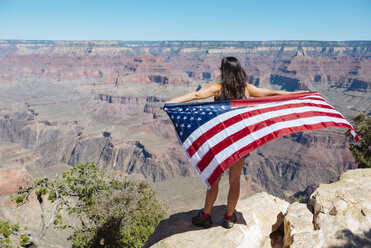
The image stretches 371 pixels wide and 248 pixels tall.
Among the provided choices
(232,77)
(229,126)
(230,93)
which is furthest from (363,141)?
(232,77)

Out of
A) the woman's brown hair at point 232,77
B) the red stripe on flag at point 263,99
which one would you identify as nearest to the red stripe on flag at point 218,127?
the red stripe on flag at point 263,99

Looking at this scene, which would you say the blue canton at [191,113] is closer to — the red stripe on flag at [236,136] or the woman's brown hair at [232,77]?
the woman's brown hair at [232,77]

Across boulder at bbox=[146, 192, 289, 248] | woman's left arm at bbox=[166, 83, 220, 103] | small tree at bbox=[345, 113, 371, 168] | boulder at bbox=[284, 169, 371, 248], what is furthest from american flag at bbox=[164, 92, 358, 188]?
small tree at bbox=[345, 113, 371, 168]

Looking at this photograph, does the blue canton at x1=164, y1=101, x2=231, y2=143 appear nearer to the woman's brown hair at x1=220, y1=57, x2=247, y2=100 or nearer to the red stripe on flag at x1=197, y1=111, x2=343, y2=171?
the woman's brown hair at x1=220, y1=57, x2=247, y2=100

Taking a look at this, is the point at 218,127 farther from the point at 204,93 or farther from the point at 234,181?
the point at 234,181

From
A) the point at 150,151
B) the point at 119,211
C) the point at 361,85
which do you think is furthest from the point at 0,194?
the point at 361,85

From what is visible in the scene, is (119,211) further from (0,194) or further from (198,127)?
(0,194)

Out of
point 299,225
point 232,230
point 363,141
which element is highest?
point 299,225
